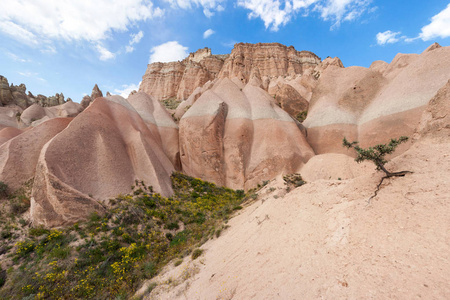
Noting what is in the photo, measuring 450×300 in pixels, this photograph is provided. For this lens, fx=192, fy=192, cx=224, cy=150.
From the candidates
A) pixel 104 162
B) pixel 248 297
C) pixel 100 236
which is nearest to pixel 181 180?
pixel 104 162

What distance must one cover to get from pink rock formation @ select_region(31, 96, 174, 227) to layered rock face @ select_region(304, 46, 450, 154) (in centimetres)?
1588

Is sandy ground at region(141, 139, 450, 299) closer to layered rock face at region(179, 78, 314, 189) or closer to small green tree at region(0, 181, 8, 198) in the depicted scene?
layered rock face at region(179, 78, 314, 189)

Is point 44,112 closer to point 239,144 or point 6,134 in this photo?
point 6,134

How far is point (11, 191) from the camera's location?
39.0 feet

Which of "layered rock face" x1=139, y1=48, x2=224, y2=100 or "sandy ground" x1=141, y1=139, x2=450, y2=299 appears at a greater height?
"layered rock face" x1=139, y1=48, x2=224, y2=100

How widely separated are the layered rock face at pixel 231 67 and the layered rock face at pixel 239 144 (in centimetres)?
3469

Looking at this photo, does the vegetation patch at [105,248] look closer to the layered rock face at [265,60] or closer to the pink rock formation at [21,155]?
the pink rock formation at [21,155]

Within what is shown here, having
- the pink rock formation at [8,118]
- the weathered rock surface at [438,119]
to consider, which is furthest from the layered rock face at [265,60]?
the weathered rock surface at [438,119]

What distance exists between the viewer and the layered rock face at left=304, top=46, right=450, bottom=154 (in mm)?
14586

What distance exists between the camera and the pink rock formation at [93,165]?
983 centimetres

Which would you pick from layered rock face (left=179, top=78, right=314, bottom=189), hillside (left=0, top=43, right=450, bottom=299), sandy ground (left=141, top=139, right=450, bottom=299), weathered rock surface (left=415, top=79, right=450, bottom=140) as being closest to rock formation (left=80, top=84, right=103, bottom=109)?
hillside (left=0, top=43, right=450, bottom=299)

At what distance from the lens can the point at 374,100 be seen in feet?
60.0

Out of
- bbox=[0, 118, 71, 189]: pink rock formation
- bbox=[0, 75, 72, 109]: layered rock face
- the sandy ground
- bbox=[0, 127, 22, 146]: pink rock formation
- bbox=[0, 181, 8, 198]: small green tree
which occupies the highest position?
bbox=[0, 75, 72, 109]: layered rock face

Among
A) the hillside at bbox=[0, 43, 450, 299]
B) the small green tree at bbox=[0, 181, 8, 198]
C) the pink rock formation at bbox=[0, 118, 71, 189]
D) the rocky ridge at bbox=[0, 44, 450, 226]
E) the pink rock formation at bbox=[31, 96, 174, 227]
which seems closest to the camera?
the hillside at bbox=[0, 43, 450, 299]
